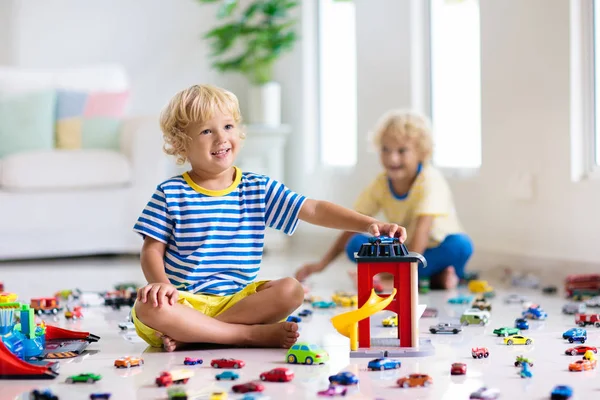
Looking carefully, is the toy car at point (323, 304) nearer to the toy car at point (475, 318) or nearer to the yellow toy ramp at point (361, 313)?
the toy car at point (475, 318)

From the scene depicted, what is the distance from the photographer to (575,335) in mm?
2133

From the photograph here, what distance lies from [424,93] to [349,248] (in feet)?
3.36

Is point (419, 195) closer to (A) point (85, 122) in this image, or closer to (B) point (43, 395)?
(B) point (43, 395)

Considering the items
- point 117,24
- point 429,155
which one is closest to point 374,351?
point 429,155

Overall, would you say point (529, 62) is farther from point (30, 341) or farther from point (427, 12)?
point (30, 341)

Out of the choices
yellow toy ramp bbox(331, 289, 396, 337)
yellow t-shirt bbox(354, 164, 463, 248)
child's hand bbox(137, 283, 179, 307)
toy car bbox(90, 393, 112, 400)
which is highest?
yellow t-shirt bbox(354, 164, 463, 248)

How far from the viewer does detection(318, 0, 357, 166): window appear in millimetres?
4852

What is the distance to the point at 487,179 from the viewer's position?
3.78 m

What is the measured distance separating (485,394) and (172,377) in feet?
1.90

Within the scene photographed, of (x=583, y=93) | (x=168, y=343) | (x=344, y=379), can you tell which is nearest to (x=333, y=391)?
(x=344, y=379)

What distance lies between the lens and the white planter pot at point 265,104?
5.04 meters

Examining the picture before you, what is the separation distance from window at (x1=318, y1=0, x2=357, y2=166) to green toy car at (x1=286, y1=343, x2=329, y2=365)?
2.93m

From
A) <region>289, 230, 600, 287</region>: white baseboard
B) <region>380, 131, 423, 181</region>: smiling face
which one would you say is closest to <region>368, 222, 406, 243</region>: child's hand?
<region>380, 131, 423, 181</region>: smiling face

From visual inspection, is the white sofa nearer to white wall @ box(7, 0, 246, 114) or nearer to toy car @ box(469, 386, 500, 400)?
white wall @ box(7, 0, 246, 114)
